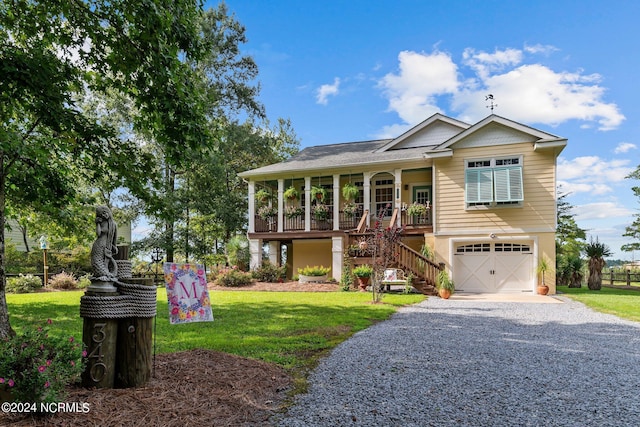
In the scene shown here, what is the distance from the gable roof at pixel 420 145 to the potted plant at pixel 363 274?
4688 millimetres

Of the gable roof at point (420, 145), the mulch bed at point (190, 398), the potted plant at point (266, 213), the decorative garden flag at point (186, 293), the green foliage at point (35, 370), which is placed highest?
the gable roof at point (420, 145)

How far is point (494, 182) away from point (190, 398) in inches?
540

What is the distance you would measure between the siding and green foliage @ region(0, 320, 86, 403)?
14.0 metres

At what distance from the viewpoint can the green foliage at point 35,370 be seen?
264 cm

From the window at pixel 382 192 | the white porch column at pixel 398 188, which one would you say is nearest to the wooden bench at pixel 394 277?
the white porch column at pixel 398 188

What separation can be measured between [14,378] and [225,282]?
540 inches

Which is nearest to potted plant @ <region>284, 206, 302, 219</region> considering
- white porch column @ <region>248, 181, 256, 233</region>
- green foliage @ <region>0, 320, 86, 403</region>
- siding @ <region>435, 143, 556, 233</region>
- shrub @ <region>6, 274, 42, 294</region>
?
white porch column @ <region>248, 181, 256, 233</region>

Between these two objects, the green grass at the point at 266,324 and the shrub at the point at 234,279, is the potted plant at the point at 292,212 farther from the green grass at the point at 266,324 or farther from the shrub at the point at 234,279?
the green grass at the point at 266,324

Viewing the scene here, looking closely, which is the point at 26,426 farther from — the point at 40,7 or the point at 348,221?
the point at 348,221

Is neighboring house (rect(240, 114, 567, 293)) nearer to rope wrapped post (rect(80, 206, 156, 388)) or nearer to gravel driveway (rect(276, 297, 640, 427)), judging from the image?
gravel driveway (rect(276, 297, 640, 427))

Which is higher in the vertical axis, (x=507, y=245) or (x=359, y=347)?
→ (x=507, y=245)

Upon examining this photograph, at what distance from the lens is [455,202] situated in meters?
15.2

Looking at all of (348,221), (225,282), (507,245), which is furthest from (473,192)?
(225,282)

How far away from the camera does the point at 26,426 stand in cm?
259
